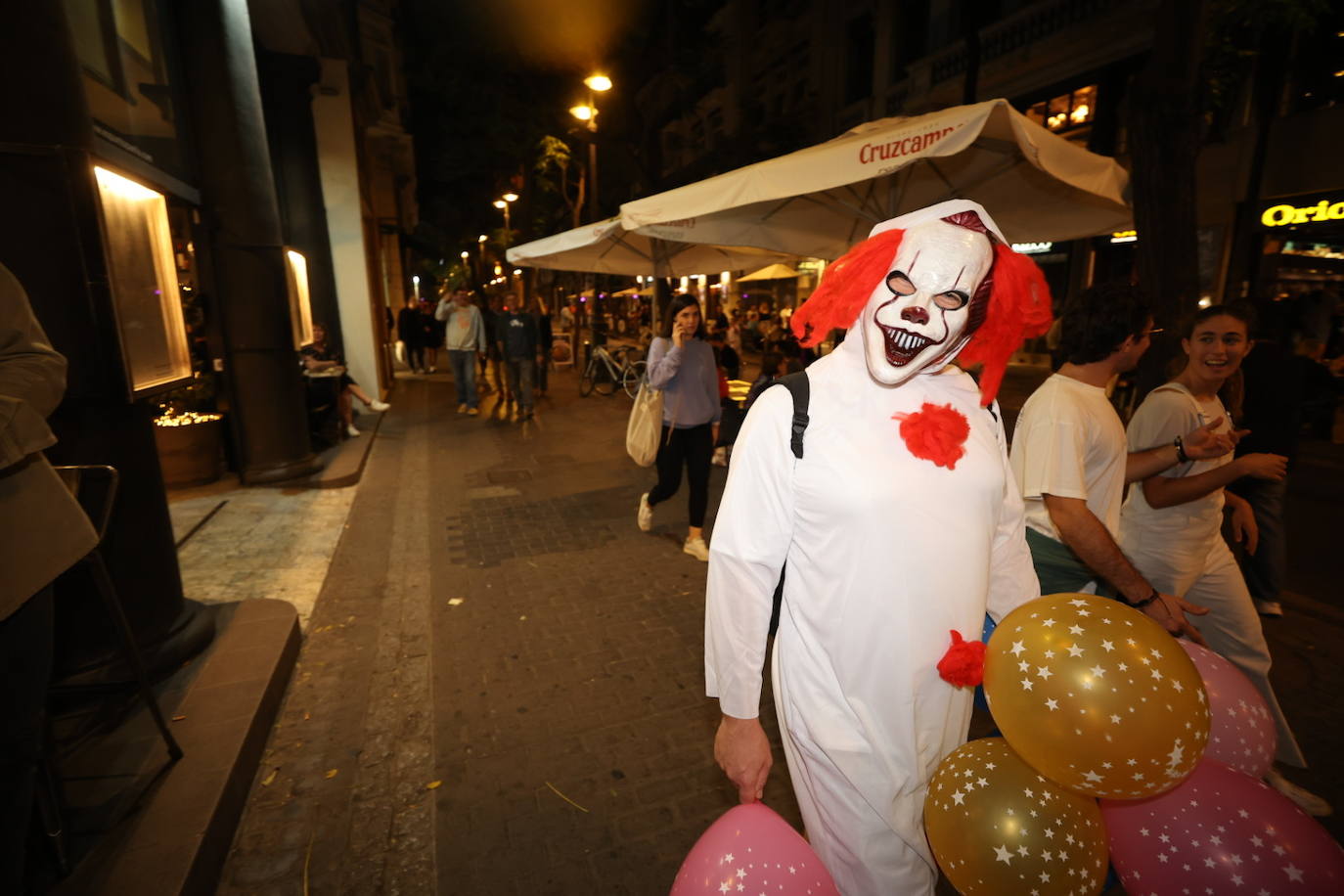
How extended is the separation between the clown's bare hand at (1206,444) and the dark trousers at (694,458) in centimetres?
320

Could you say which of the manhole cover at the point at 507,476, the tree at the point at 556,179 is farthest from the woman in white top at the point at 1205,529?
the tree at the point at 556,179

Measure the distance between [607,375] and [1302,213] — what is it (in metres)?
13.2

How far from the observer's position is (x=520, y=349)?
1127 centimetres

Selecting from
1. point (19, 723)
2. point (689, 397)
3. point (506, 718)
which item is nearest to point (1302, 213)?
point (689, 397)

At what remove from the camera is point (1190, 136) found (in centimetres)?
483

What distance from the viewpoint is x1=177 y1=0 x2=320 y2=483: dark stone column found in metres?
6.17

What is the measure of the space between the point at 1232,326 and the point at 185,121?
838 cm

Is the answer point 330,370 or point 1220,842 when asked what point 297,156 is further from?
point 1220,842

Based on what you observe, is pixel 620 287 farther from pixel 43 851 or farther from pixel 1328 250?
→ pixel 43 851

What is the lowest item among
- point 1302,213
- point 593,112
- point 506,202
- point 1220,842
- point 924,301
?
point 1220,842

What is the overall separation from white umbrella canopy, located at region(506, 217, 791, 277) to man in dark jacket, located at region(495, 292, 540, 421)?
2.59 meters

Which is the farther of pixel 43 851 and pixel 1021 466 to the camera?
pixel 1021 466

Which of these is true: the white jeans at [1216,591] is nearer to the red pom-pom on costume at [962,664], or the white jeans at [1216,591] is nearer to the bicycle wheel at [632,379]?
the red pom-pom on costume at [962,664]

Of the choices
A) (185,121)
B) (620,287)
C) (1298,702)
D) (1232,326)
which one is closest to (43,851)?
(1232,326)
